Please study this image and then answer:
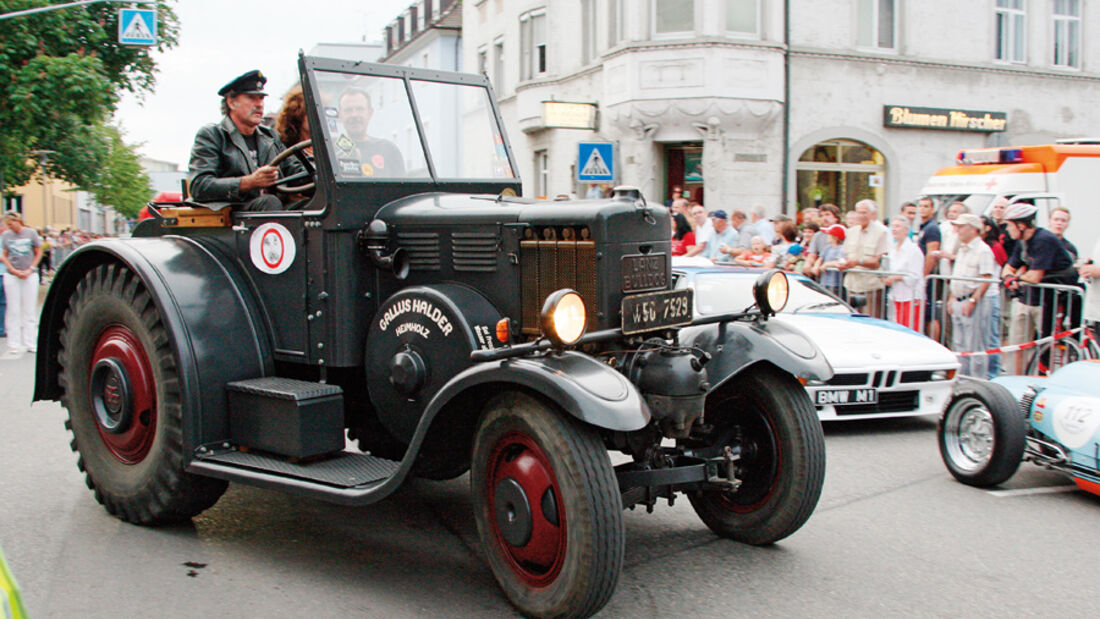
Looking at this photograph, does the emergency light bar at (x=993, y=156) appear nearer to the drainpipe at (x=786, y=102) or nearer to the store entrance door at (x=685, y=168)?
the drainpipe at (x=786, y=102)

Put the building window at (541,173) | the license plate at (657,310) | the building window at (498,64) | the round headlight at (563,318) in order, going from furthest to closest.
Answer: the building window at (498,64) < the building window at (541,173) < the license plate at (657,310) < the round headlight at (563,318)

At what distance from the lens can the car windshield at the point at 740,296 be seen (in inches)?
340

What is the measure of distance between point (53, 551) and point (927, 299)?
852cm

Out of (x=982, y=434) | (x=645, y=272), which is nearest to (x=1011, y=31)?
(x=982, y=434)

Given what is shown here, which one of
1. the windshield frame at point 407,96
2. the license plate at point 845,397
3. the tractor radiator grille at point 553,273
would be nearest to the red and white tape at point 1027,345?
the license plate at point 845,397

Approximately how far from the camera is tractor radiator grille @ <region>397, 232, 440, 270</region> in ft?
15.5

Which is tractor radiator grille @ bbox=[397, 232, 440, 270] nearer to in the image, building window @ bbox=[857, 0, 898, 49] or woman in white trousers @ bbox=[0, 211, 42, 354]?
woman in white trousers @ bbox=[0, 211, 42, 354]

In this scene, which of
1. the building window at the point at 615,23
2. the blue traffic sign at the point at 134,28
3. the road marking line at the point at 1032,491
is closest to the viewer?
the road marking line at the point at 1032,491

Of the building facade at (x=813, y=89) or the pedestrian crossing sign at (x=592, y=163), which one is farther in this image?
the building facade at (x=813, y=89)

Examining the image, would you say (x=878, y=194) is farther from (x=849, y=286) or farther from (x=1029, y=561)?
(x=1029, y=561)

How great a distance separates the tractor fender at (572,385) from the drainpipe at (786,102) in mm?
17754

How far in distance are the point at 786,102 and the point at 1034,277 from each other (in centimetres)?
1236

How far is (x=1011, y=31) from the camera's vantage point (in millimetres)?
23031

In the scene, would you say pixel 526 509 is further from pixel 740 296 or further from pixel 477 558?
pixel 740 296
